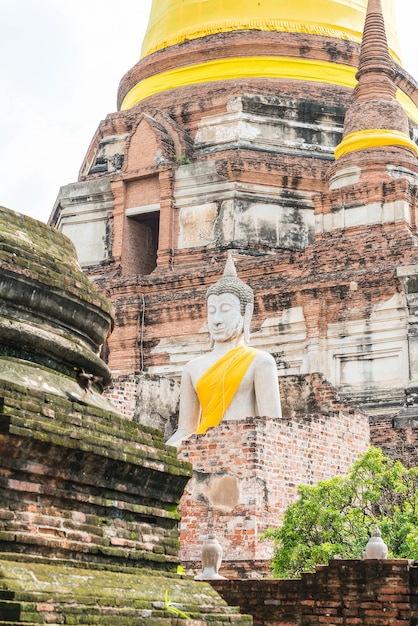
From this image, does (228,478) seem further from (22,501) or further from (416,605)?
(22,501)

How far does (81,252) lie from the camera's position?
24.6m

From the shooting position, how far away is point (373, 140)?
21.0 m

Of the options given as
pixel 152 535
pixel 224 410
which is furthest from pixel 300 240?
pixel 152 535

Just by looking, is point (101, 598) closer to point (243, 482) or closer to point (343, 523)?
point (343, 523)

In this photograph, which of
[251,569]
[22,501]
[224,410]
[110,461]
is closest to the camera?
[22,501]

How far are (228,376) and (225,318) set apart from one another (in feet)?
3.38

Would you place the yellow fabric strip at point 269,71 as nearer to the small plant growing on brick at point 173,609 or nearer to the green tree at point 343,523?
the green tree at point 343,523

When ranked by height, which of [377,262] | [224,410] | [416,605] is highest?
[377,262]

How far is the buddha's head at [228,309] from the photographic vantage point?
14.5 meters

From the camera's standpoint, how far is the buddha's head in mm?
14516

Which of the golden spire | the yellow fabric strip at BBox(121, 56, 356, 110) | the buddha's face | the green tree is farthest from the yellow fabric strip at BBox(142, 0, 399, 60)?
the green tree

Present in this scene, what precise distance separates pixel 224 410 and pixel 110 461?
7.81 metres

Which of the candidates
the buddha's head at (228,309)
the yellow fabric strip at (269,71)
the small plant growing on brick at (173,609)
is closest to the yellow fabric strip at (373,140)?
the yellow fabric strip at (269,71)

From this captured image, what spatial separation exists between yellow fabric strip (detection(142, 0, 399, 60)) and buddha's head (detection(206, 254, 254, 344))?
1326cm
